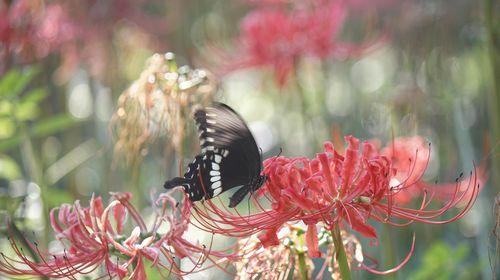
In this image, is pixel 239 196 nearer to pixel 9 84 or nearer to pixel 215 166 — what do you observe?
pixel 215 166

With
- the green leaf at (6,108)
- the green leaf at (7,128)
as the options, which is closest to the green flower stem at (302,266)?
the green leaf at (6,108)

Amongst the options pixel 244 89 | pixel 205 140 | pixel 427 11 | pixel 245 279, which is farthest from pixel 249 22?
pixel 244 89

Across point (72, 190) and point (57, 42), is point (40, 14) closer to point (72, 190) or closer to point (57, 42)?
point (57, 42)

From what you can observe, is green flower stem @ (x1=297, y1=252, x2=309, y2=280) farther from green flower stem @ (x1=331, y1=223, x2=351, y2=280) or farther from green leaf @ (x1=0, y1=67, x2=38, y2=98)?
green leaf @ (x1=0, y1=67, x2=38, y2=98)

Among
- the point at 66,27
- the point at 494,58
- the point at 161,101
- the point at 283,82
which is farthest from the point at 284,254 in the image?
the point at 66,27

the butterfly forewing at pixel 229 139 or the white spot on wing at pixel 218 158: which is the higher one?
the butterfly forewing at pixel 229 139

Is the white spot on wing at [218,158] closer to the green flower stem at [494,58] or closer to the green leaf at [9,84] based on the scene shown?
the green leaf at [9,84]
